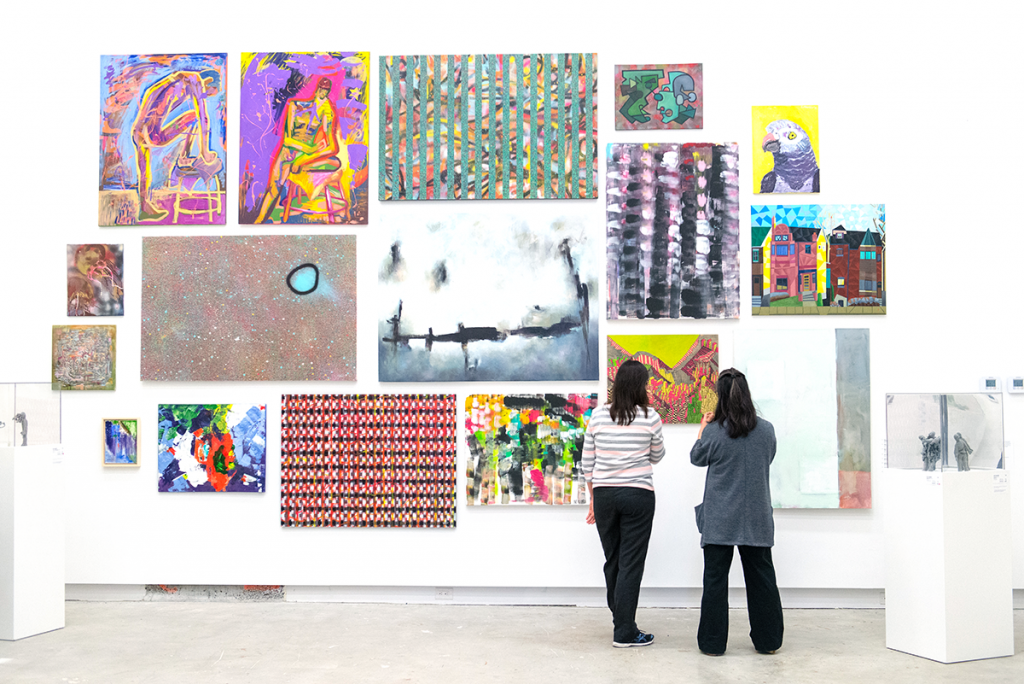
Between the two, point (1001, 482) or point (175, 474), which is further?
point (175, 474)

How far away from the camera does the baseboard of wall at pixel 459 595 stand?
487cm

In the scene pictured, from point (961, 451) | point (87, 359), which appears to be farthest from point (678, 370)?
point (87, 359)

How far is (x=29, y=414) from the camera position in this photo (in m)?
4.41

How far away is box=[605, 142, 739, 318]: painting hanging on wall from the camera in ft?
16.2

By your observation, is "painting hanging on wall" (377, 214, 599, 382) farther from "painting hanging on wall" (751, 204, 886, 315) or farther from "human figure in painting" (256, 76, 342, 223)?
"painting hanging on wall" (751, 204, 886, 315)

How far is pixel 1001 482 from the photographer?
156 inches

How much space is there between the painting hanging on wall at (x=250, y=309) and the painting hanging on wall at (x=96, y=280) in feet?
0.58

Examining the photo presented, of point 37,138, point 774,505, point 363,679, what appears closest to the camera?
point 363,679

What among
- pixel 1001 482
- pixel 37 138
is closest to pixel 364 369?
pixel 37 138

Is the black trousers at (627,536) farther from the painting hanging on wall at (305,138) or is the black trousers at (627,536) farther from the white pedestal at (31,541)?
the white pedestal at (31,541)

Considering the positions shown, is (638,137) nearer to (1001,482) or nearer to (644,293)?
(644,293)

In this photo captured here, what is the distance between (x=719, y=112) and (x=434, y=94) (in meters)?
1.81

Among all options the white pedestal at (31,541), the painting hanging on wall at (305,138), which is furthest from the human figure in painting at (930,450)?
the white pedestal at (31,541)

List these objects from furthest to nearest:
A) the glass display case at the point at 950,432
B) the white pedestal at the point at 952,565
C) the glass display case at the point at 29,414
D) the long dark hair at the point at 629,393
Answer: the glass display case at the point at 29,414
the long dark hair at the point at 629,393
the glass display case at the point at 950,432
the white pedestal at the point at 952,565
